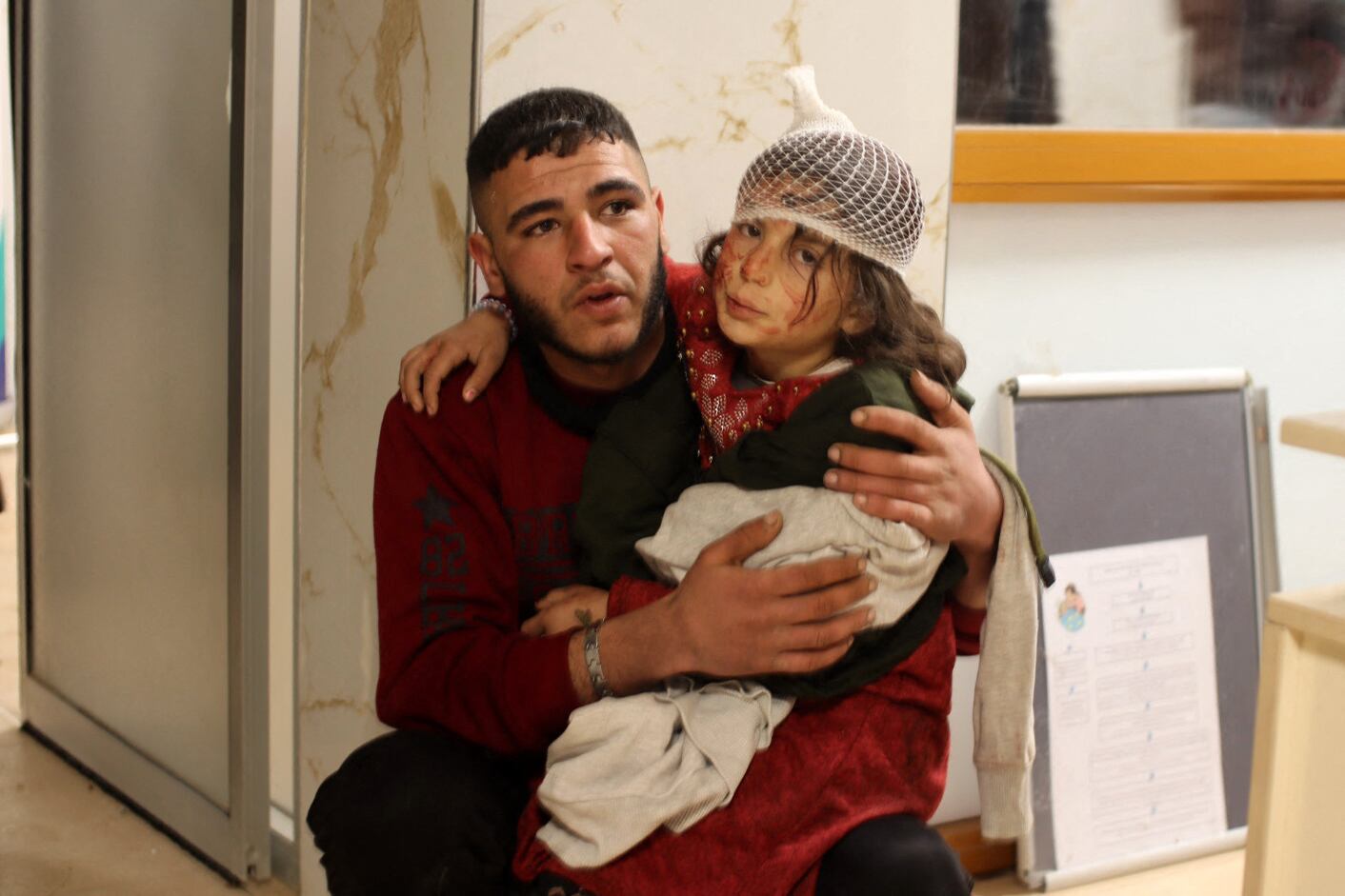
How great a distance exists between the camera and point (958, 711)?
2.44m

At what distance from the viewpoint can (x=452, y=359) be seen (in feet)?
5.35

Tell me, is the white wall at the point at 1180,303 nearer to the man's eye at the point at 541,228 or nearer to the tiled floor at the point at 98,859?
the tiled floor at the point at 98,859

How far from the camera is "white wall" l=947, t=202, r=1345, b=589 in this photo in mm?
2461

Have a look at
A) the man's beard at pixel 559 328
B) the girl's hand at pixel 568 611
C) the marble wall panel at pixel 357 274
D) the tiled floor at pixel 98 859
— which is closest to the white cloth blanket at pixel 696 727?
the girl's hand at pixel 568 611

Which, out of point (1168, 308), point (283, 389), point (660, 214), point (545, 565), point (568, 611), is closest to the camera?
point (568, 611)

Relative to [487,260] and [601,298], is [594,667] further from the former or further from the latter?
[487,260]

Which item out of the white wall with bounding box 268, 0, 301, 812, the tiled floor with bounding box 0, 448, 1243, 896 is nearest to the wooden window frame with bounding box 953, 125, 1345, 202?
the white wall with bounding box 268, 0, 301, 812

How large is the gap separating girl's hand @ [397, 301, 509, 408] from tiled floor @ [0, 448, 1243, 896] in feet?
3.76

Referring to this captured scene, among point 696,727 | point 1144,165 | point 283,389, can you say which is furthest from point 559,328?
point 1144,165

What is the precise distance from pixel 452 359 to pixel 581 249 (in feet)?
0.63

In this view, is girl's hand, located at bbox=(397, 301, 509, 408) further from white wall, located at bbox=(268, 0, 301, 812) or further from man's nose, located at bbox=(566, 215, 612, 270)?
white wall, located at bbox=(268, 0, 301, 812)

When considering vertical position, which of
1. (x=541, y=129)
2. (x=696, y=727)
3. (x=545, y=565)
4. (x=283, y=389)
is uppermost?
(x=541, y=129)

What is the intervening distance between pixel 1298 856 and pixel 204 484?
182 centimetres

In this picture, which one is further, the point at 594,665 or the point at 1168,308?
the point at 1168,308
